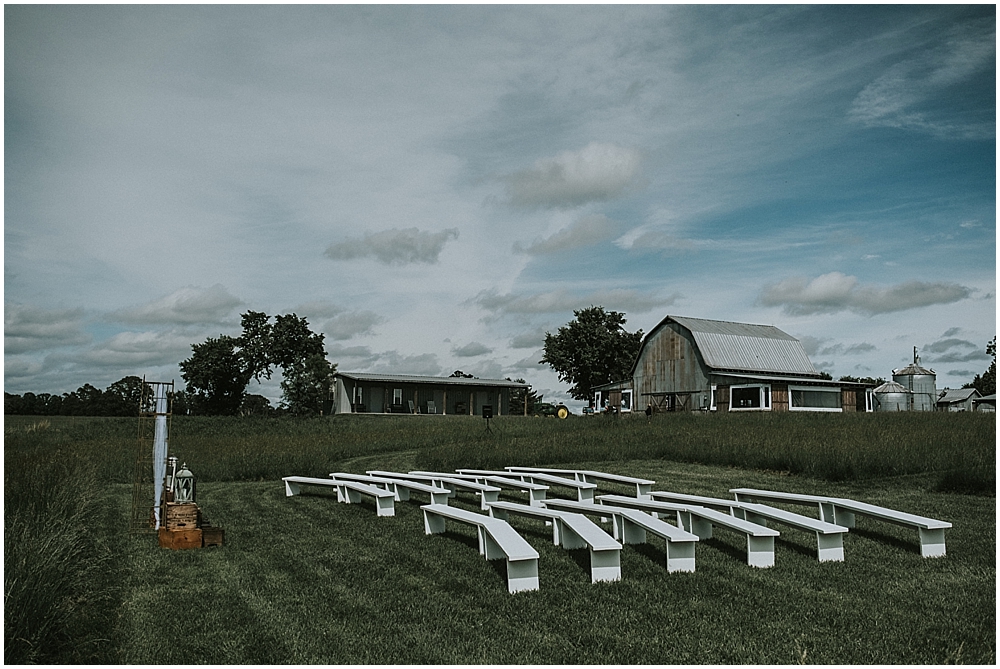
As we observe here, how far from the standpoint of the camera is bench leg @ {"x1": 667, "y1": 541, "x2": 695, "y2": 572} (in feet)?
20.1

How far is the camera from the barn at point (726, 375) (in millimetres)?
32438

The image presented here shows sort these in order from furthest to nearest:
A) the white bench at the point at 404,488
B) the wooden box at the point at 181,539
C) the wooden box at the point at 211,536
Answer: the white bench at the point at 404,488
the wooden box at the point at 211,536
the wooden box at the point at 181,539

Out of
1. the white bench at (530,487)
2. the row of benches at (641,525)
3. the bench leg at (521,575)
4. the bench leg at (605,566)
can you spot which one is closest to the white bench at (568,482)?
the row of benches at (641,525)

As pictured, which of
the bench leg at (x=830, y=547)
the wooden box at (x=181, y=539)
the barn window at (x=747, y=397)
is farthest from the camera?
the barn window at (x=747, y=397)

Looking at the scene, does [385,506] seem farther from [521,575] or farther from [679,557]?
[679,557]

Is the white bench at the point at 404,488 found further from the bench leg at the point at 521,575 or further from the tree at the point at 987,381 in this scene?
the tree at the point at 987,381

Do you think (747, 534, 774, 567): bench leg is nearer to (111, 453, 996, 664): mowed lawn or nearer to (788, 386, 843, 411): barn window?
(111, 453, 996, 664): mowed lawn

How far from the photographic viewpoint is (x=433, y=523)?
8.15 m

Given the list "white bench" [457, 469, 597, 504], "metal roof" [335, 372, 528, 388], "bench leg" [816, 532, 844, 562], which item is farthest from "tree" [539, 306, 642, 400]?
"bench leg" [816, 532, 844, 562]

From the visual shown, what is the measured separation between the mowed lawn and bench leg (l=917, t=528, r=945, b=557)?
0.14 metres

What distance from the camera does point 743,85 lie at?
1212 centimetres

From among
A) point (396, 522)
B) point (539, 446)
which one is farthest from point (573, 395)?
point (396, 522)

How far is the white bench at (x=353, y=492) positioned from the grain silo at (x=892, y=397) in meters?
36.2

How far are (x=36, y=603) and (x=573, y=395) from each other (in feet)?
160
